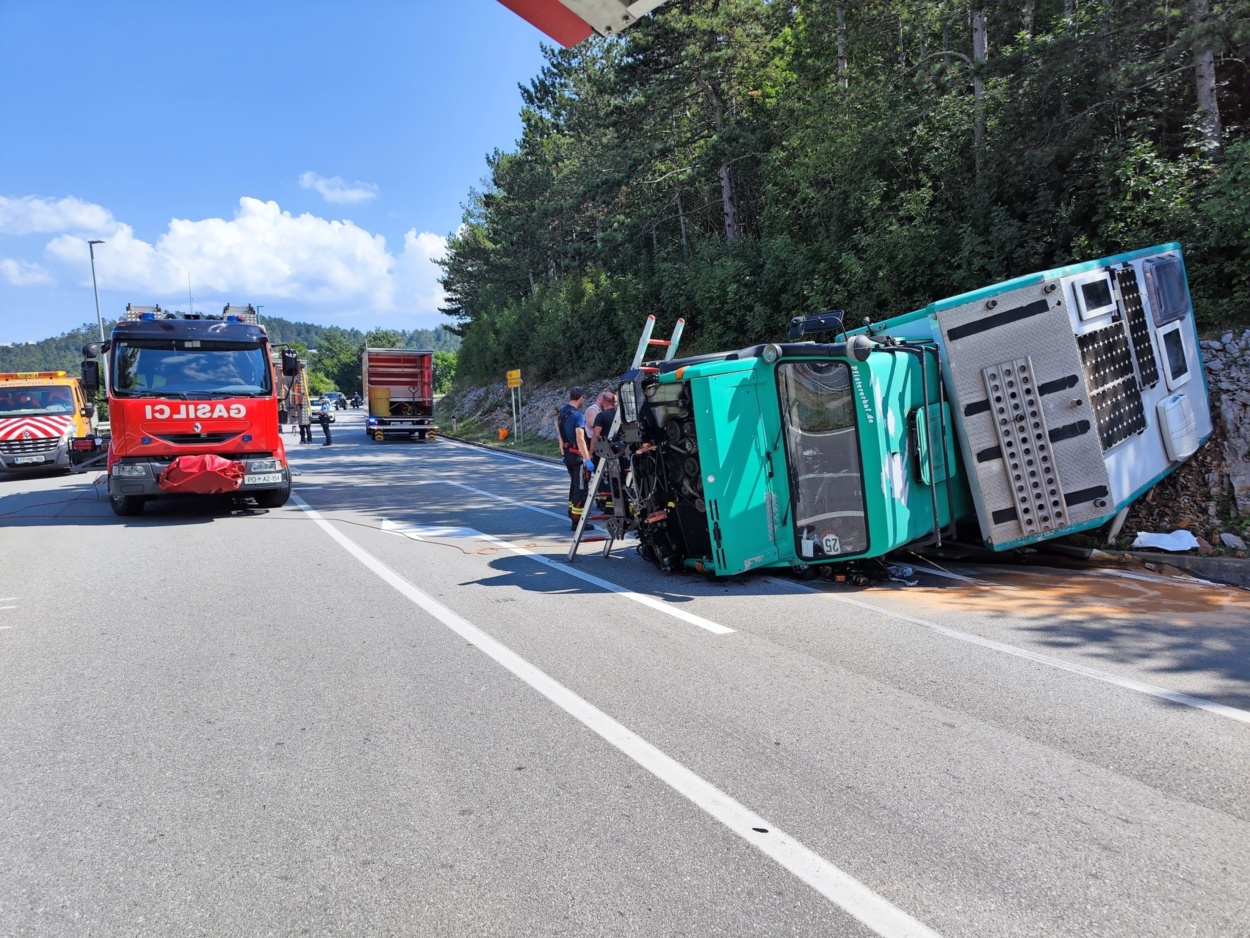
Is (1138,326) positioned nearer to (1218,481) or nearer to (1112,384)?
(1112,384)

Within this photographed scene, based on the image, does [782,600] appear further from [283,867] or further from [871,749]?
[283,867]

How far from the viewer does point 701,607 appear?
6707mm

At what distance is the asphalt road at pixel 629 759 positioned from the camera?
2799mm

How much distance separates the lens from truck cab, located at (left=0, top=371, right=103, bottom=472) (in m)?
19.3

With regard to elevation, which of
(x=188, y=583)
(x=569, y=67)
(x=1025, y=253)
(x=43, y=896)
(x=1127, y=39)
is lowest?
(x=43, y=896)

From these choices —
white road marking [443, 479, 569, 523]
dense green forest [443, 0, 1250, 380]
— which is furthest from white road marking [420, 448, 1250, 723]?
dense green forest [443, 0, 1250, 380]

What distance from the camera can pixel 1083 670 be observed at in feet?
16.5

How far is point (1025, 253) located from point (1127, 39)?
361 cm

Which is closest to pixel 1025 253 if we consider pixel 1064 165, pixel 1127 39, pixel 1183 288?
pixel 1064 165

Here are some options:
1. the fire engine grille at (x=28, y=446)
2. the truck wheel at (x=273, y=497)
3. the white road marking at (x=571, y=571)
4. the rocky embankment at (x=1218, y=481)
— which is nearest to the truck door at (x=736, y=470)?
the white road marking at (x=571, y=571)

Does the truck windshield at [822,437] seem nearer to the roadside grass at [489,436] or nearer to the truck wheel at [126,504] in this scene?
the truck wheel at [126,504]

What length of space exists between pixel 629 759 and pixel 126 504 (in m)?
11.2

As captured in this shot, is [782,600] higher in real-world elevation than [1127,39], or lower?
lower

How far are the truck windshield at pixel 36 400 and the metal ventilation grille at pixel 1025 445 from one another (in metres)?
22.1
